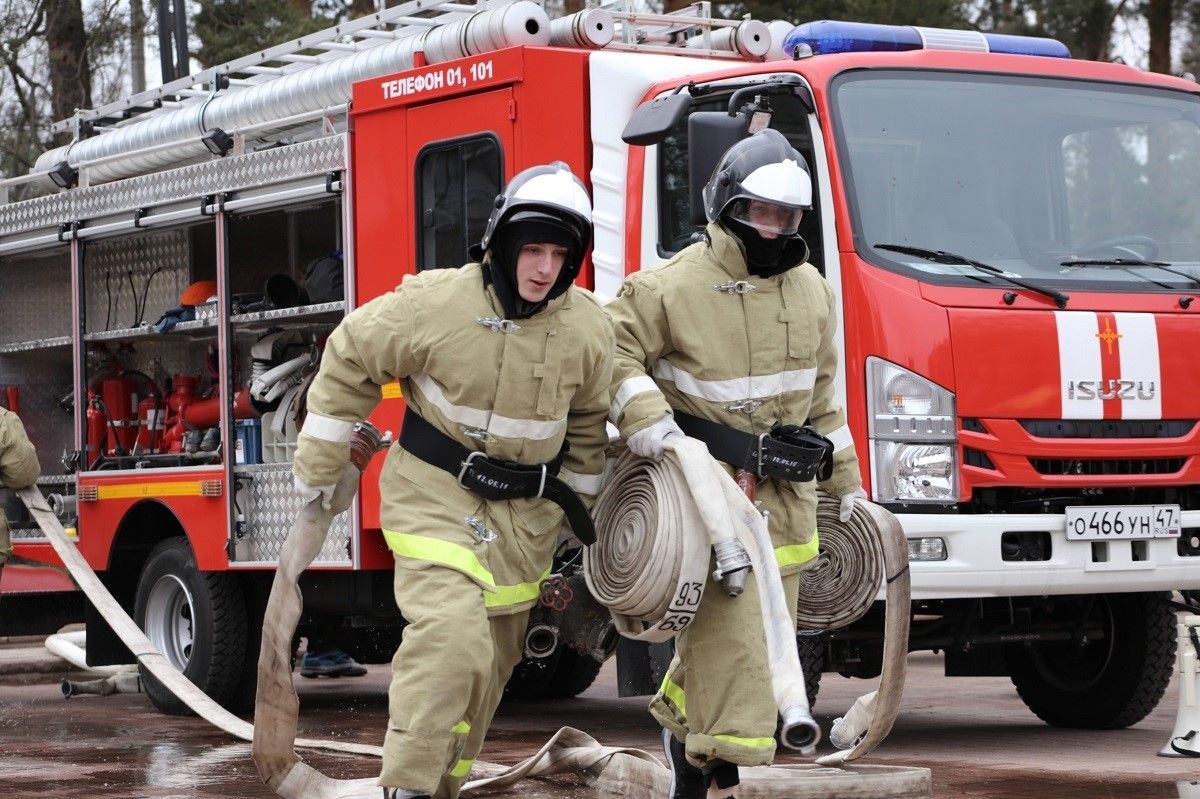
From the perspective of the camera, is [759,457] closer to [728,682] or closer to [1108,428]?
[728,682]

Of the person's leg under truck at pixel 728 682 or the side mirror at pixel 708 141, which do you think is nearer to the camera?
the person's leg under truck at pixel 728 682

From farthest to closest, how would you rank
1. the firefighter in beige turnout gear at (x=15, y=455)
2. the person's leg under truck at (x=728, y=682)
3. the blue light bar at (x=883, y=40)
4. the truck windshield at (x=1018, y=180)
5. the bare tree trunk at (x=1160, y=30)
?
the bare tree trunk at (x=1160, y=30) < the firefighter in beige turnout gear at (x=15, y=455) < the blue light bar at (x=883, y=40) < the truck windshield at (x=1018, y=180) < the person's leg under truck at (x=728, y=682)

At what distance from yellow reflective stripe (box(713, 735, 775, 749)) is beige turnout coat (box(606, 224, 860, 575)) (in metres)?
0.58

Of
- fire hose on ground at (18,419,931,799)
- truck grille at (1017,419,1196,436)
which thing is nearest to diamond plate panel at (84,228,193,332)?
fire hose on ground at (18,419,931,799)

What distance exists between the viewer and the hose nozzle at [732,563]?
16.4ft

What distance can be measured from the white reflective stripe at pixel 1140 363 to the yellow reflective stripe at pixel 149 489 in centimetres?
428

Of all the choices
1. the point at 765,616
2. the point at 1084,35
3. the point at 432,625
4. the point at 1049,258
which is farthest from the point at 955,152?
the point at 1084,35

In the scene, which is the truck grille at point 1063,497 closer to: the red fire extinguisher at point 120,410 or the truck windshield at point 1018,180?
the truck windshield at point 1018,180

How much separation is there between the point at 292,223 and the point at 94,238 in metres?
1.39

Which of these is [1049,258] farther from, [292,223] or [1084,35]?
[1084,35]

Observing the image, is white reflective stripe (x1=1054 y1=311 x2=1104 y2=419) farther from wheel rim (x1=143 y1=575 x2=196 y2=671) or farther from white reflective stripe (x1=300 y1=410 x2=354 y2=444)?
wheel rim (x1=143 y1=575 x2=196 y2=671)

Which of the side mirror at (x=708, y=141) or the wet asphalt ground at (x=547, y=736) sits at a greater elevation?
the side mirror at (x=708, y=141)

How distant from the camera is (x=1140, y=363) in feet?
22.8

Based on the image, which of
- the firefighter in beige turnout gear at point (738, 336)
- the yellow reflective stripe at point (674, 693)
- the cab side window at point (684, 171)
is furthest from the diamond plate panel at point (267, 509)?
the firefighter in beige turnout gear at point (738, 336)
